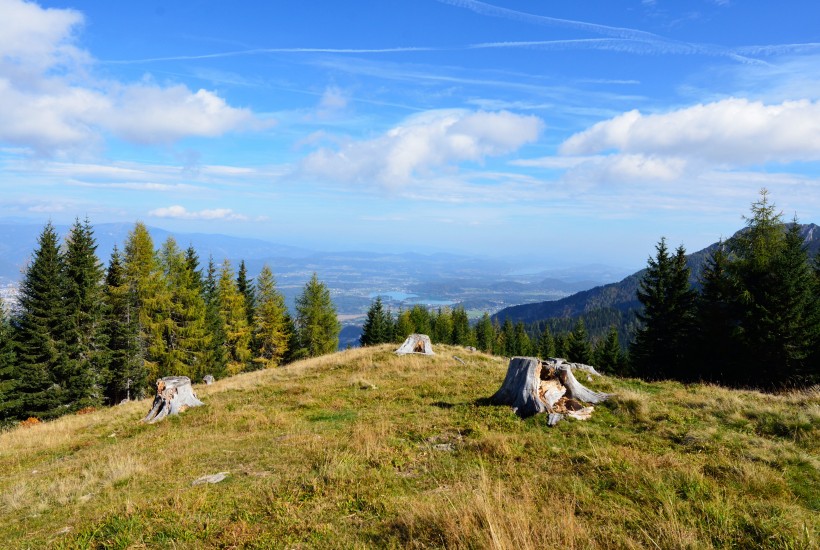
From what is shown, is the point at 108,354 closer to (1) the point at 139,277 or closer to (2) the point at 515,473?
(1) the point at 139,277

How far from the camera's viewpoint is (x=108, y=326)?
33.9m

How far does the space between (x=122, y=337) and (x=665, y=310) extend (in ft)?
151

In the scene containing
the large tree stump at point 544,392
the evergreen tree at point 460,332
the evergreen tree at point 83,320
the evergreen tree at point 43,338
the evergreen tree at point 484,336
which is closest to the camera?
the large tree stump at point 544,392

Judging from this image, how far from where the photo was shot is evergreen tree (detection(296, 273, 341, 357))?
5450cm

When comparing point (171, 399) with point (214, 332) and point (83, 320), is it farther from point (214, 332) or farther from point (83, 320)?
point (214, 332)

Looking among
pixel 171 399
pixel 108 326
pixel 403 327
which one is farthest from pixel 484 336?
pixel 171 399

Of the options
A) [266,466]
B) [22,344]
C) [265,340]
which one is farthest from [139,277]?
[266,466]

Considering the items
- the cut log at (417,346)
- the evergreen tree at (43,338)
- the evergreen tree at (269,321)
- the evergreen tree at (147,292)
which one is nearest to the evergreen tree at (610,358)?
the cut log at (417,346)

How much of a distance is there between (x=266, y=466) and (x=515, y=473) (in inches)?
205

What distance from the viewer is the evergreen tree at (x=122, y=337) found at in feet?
110

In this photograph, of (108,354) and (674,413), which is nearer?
(674,413)

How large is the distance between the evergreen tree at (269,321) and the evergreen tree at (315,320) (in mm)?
2640

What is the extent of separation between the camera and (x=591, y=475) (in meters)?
7.07

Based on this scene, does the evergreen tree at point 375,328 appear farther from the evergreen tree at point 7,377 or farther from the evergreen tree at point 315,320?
the evergreen tree at point 7,377
